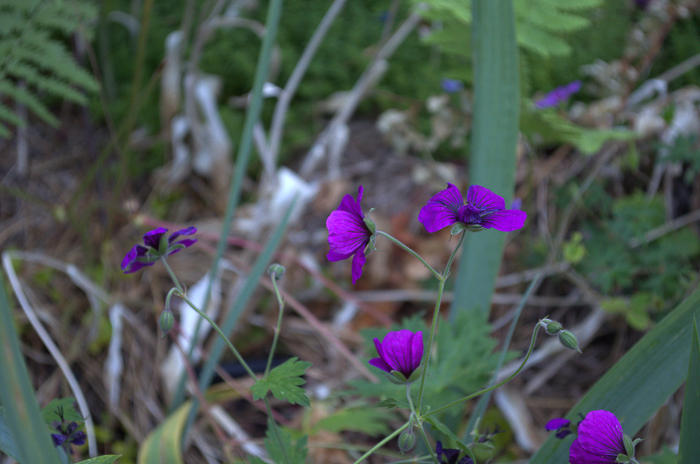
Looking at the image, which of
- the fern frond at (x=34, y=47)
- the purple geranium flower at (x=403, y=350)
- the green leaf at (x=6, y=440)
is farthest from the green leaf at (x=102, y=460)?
the fern frond at (x=34, y=47)

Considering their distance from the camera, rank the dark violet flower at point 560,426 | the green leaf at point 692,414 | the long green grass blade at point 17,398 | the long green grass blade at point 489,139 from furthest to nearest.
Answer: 1. the long green grass blade at point 489,139
2. the dark violet flower at point 560,426
3. the green leaf at point 692,414
4. the long green grass blade at point 17,398

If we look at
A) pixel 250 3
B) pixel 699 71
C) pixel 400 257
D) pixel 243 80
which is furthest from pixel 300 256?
pixel 699 71

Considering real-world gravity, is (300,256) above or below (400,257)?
above

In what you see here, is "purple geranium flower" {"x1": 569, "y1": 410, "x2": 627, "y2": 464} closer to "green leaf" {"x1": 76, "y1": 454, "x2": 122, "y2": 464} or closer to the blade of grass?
"green leaf" {"x1": 76, "y1": 454, "x2": 122, "y2": 464}

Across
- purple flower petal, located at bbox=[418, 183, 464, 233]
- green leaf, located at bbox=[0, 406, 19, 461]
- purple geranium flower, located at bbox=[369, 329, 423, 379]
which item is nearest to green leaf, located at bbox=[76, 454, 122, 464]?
green leaf, located at bbox=[0, 406, 19, 461]

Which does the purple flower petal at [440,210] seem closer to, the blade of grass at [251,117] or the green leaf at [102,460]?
the green leaf at [102,460]

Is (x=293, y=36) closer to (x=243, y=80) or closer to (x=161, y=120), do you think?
(x=243, y=80)

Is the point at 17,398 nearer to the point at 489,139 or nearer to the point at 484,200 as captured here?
the point at 484,200
